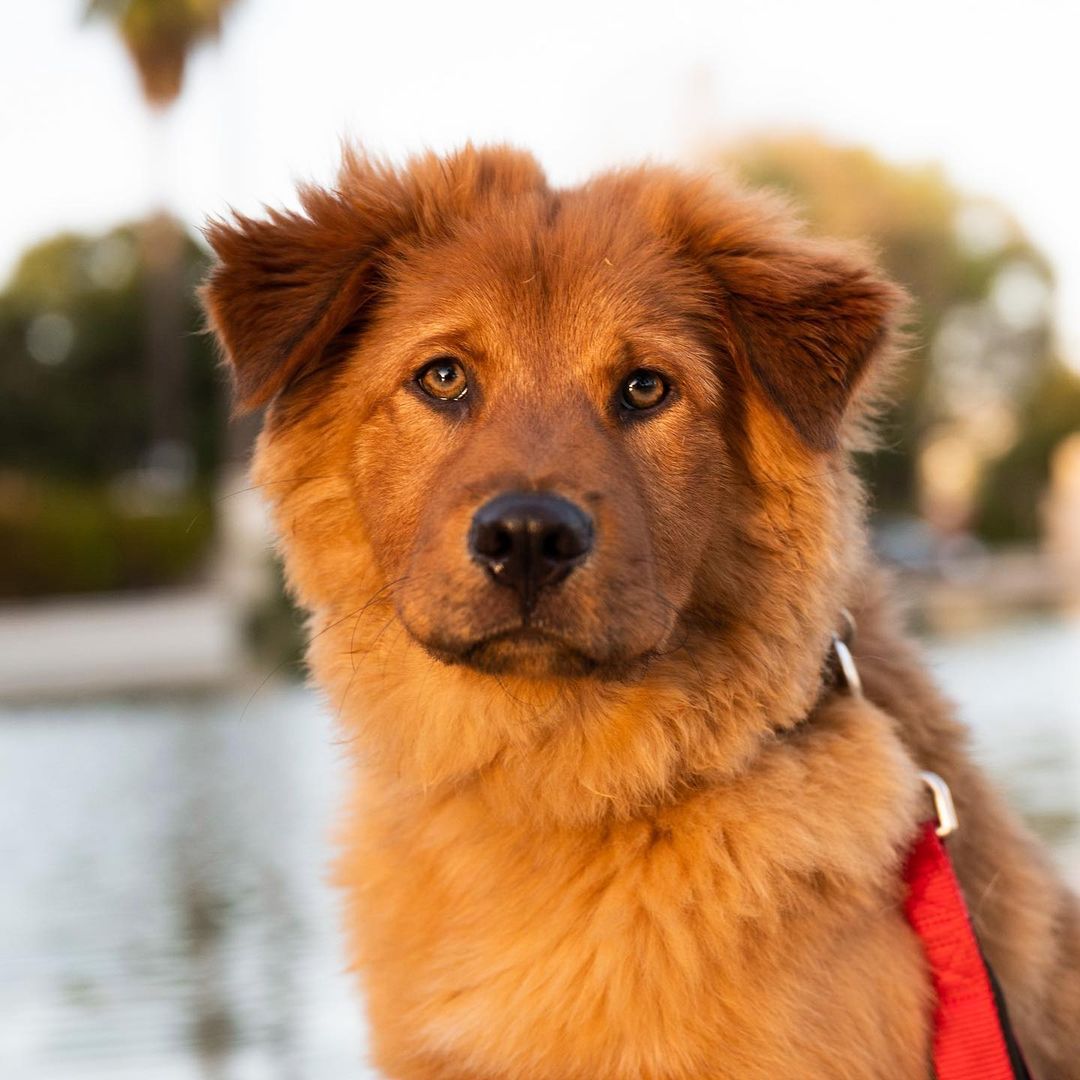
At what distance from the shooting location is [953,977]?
11.7 feet

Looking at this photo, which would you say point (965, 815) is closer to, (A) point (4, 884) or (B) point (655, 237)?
(B) point (655, 237)

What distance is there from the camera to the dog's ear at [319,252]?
406cm

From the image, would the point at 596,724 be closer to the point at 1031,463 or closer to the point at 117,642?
the point at 117,642

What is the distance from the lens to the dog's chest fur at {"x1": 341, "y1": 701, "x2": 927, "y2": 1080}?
345cm

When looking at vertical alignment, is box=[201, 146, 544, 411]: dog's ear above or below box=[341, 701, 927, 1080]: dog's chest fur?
above

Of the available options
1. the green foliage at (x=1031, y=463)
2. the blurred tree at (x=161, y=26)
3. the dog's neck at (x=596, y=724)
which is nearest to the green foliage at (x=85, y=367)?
the blurred tree at (x=161, y=26)

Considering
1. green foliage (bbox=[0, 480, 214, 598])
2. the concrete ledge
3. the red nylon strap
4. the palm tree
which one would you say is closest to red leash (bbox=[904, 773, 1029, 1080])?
the red nylon strap

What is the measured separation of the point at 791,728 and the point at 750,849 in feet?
1.22

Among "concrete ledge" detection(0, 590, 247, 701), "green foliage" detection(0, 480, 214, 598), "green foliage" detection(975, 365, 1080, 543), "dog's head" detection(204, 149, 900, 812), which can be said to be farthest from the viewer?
"green foliage" detection(975, 365, 1080, 543)

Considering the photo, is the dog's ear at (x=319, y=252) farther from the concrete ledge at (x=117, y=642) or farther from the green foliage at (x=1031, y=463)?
the green foliage at (x=1031, y=463)

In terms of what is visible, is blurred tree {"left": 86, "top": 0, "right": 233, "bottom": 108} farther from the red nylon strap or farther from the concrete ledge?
the red nylon strap

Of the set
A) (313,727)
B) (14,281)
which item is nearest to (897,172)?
(14,281)

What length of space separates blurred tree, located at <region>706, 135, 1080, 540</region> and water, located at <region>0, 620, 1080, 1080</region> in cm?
4419

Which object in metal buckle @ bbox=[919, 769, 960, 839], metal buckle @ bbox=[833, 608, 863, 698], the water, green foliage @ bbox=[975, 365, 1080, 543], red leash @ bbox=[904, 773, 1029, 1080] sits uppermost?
metal buckle @ bbox=[833, 608, 863, 698]
